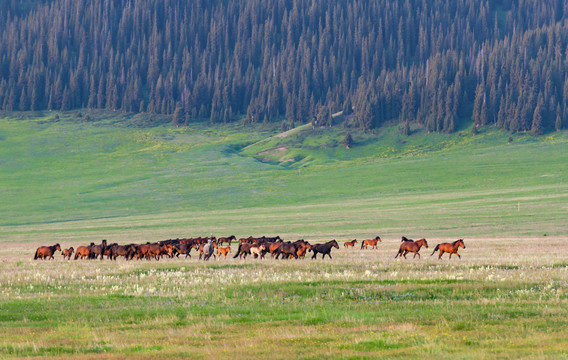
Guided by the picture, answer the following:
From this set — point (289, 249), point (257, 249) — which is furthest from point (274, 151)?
point (289, 249)

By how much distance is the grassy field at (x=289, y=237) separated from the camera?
14.6m

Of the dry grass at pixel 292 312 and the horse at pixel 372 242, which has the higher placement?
the dry grass at pixel 292 312

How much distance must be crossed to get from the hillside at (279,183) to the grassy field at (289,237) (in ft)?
1.76

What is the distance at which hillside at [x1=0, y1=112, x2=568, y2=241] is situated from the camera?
78500 millimetres

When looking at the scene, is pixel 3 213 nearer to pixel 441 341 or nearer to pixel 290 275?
pixel 290 275

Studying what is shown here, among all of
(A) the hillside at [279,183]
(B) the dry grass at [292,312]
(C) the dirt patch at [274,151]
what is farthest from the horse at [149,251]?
(C) the dirt patch at [274,151]

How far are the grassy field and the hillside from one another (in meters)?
0.53

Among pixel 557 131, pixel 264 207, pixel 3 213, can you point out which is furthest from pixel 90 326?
pixel 557 131

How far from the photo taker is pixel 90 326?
16438mm

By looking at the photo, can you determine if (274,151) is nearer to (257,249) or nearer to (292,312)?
(257,249)

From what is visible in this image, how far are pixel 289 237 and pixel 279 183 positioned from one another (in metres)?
64.9

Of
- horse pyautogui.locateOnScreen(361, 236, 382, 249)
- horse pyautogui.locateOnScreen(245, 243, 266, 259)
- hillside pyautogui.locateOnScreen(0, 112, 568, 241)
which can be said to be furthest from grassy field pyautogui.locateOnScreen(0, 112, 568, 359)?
horse pyautogui.locateOnScreen(361, 236, 382, 249)

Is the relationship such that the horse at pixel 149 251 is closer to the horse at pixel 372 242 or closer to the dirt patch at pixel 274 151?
the horse at pixel 372 242

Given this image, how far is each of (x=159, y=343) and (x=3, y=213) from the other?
332 feet
